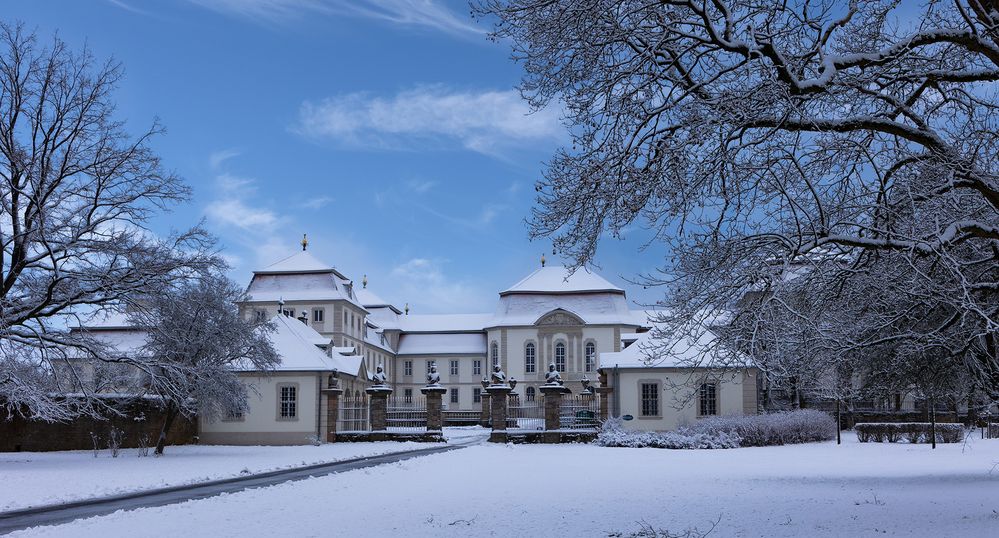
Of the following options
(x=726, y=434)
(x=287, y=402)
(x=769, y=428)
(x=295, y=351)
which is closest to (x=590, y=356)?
(x=295, y=351)

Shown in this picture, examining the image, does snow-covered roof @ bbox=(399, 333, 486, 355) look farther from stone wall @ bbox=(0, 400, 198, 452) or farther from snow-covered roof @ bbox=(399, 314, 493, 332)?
stone wall @ bbox=(0, 400, 198, 452)

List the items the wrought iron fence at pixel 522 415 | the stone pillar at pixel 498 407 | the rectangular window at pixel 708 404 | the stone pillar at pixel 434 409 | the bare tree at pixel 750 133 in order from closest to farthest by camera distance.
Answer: the bare tree at pixel 750 133 → the stone pillar at pixel 498 407 → the stone pillar at pixel 434 409 → the rectangular window at pixel 708 404 → the wrought iron fence at pixel 522 415

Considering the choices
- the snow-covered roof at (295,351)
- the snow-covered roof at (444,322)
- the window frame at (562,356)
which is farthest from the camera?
the snow-covered roof at (444,322)

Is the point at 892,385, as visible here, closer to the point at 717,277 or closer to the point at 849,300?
the point at 849,300

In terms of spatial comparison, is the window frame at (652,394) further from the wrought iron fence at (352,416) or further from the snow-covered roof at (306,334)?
the snow-covered roof at (306,334)

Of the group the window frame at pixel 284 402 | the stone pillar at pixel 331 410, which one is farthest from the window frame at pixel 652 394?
the window frame at pixel 284 402

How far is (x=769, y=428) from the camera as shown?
104ft

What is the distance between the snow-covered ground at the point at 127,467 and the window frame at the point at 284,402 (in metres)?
1.75

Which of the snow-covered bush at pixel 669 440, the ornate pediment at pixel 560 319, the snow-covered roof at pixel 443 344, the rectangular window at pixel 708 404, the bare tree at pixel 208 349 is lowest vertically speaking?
the snow-covered bush at pixel 669 440

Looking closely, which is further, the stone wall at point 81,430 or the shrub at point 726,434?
the shrub at point 726,434

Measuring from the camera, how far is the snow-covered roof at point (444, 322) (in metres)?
79.4

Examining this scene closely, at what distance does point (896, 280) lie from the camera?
10.5m

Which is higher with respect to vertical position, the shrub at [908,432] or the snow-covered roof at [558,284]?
the snow-covered roof at [558,284]

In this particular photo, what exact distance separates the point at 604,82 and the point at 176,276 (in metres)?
16.0
